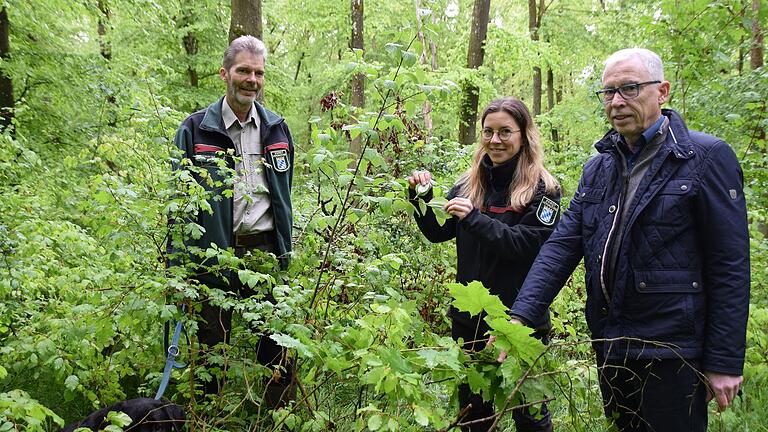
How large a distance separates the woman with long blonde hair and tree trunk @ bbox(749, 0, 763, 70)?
3463mm

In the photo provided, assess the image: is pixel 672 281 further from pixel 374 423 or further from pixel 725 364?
pixel 374 423

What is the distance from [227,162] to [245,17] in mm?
3015

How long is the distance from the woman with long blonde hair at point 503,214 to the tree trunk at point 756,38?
3.46 m

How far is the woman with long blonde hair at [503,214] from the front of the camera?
2812 mm

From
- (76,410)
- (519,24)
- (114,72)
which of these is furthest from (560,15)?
(76,410)

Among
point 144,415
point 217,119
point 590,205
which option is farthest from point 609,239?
point 144,415

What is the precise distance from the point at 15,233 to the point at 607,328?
3509 mm

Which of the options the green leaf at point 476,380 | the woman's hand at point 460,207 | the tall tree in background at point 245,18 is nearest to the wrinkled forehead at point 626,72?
the woman's hand at point 460,207

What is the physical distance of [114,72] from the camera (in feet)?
27.3

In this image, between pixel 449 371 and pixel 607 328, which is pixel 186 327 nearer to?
pixel 449 371

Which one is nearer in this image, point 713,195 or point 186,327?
point 713,195

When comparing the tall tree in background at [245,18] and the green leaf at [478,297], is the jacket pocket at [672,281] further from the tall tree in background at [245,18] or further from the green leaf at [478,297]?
the tall tree in background at [245,18]

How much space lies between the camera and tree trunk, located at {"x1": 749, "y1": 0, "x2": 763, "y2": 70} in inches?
198

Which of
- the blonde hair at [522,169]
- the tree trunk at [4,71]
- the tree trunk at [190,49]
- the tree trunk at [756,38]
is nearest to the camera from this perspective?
the blonde hair at [522,169]
